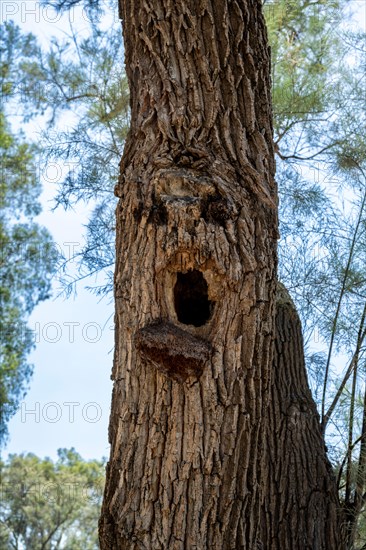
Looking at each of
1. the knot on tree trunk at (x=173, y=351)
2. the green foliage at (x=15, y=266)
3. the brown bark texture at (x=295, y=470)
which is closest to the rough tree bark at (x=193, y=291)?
the knot on tree trunk at (x=173, y=351)

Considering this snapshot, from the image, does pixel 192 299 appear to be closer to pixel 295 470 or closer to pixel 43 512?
pixel 295 470

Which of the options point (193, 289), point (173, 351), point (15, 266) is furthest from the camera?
point (15, 266)

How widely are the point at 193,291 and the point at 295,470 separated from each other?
97cm

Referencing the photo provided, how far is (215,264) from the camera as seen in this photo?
81.7 inches

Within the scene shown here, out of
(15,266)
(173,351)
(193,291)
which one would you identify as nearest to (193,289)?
(193,291)

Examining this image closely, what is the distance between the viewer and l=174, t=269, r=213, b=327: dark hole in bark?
85.0 inches

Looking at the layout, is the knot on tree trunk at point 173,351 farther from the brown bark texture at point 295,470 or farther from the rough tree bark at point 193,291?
the brown bark texture at point 295,470

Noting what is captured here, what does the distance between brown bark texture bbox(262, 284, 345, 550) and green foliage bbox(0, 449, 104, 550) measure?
19.4 ft

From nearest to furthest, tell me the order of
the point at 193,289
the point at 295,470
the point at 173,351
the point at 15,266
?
the point at 173,351, the point at 193,289, the point at 295,470, the point at 15,266

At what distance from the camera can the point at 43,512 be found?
872cm

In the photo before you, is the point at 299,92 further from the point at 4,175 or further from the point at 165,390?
the point at 4,175

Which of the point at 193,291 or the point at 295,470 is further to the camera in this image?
the point at 295,470

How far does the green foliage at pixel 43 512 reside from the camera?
28.0 ft

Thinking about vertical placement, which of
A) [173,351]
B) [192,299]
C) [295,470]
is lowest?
[295,470]
